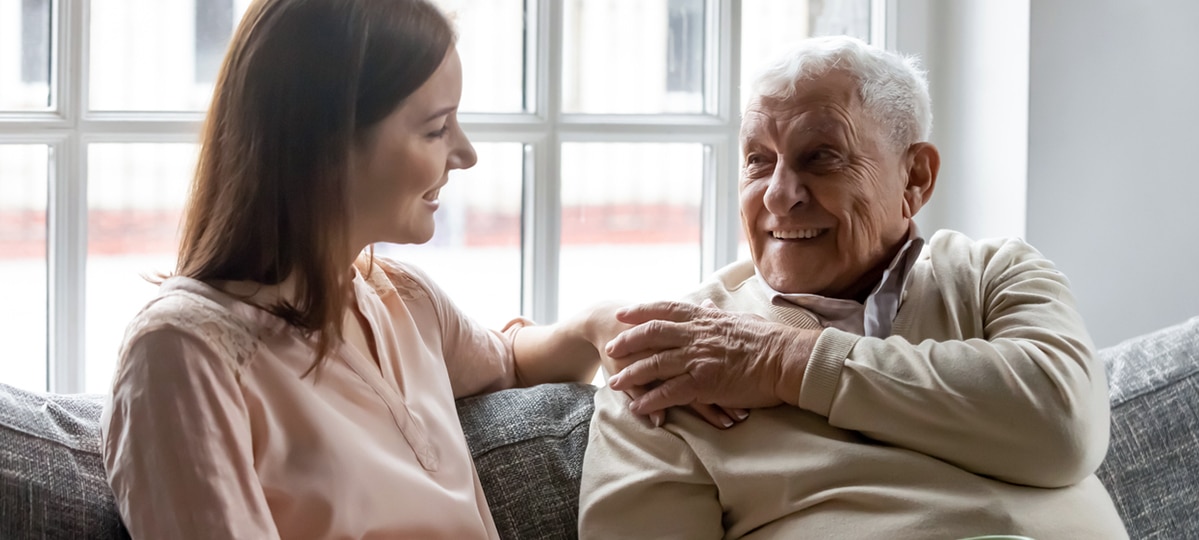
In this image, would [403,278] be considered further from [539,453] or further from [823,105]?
[823,105]

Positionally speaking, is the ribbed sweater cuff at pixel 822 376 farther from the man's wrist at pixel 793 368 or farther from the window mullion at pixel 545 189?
the window mullion at pixel 545 189

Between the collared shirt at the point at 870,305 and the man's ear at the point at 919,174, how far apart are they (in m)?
0.10

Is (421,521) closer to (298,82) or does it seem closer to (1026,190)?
(298,82)

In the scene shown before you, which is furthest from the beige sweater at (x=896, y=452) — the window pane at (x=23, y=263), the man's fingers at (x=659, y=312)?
the window pane at (x=23, y=263)

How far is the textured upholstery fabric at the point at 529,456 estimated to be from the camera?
65.2 inches

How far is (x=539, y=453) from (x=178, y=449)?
651 mm

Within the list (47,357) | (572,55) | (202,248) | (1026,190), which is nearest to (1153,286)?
(1026,190)

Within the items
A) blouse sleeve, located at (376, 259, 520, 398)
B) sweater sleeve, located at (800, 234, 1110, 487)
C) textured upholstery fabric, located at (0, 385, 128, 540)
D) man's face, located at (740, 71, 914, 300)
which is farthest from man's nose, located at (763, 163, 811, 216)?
textured upholstery fabric, located at (0, 385, 128, 540)

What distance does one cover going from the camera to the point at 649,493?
163 centimetres

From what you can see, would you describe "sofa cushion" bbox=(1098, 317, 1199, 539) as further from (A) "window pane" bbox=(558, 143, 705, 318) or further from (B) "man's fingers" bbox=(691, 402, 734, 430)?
(A) "window pane" bbox=(558, 143, 705, 318)

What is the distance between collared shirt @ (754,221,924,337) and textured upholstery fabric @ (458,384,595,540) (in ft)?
1.22

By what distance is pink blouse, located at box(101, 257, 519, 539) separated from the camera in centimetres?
116

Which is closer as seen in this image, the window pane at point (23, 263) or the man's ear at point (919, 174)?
the man's ear at point (919, 174)

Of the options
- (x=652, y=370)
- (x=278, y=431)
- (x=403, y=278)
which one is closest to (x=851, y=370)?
(x=652, y=370)
